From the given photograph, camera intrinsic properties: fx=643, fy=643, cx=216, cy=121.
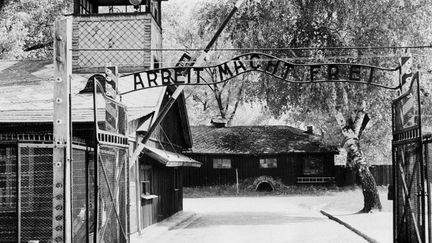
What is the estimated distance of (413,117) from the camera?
10.6 metres

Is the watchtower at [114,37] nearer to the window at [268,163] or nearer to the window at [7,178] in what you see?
the window at [7,178]

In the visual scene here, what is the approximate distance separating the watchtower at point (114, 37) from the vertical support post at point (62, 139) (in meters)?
12.6

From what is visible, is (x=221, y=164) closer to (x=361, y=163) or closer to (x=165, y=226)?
(x=361, y=163)

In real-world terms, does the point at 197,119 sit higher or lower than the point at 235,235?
higher

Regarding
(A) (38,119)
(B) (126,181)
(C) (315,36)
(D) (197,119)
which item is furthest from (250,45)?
(D) (197,119)

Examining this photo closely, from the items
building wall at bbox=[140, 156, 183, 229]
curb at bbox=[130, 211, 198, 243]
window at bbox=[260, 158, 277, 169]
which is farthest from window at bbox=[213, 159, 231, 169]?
curb at bbox=[130, 211, 198, 243]

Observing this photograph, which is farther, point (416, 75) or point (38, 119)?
point (38, 119)

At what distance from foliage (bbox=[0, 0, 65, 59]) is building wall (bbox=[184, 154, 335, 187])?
16.2 m

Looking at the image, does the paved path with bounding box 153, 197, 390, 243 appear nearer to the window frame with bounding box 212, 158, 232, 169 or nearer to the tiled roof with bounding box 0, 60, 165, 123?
the tiled roof with bounding box 0, 60, 165, 123

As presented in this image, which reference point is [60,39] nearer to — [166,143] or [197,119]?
[166,143]

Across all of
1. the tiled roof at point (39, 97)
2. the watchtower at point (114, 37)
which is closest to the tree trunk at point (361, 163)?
the watchtower at point (114, 37)

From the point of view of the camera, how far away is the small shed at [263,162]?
47469mm

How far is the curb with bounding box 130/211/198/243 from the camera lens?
17544 mm

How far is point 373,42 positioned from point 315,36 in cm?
224
